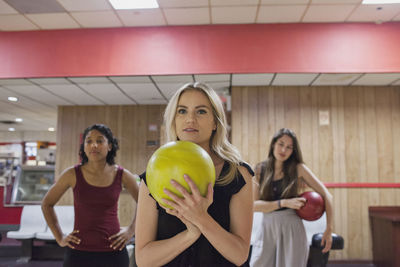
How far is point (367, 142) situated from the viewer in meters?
5.21

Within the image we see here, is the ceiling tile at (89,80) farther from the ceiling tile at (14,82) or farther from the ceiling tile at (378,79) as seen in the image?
the ceiling tile at (378,79)

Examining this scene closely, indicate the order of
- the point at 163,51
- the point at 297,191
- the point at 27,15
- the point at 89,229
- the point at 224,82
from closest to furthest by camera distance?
1. the point at 89,229
2. the point at 297,191
3. the point at 27,15
4. the point at 163,51
5. the point at 224,82

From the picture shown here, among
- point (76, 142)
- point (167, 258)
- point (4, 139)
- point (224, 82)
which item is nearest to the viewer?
point (167, 258)

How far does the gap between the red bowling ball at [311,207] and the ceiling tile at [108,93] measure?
3.61 m

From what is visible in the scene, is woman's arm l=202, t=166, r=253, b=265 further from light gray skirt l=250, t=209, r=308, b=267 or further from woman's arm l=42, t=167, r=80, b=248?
light gray skirt l=250, t=209, r=308, b=267

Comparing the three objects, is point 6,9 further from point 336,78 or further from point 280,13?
point 336,78

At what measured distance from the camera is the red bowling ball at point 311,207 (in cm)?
274

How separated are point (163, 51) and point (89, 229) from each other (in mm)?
3076

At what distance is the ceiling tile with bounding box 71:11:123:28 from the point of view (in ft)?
14.2

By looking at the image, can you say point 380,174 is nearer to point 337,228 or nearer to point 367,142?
point 367,142

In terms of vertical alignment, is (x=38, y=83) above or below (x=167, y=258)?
above

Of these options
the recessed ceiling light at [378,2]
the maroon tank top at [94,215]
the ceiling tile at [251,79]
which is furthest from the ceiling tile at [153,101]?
the maroon tank top at [94,215]

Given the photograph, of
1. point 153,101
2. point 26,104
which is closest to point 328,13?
point 153,101

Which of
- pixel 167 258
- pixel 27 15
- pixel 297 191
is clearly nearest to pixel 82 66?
pixel 27 15
